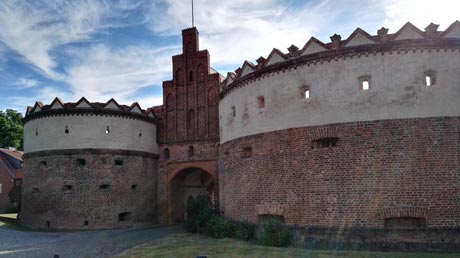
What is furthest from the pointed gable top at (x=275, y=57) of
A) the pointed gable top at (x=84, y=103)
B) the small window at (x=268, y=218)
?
the pointed gable top at (x=84, y=103)

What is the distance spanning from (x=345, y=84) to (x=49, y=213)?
16.9 m

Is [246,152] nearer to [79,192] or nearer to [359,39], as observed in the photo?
[359,39]

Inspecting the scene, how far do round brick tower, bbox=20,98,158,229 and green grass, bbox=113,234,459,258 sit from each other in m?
7.45

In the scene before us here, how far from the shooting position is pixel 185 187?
24.4 m

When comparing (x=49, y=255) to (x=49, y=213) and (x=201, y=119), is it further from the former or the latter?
(x=201, y=119)

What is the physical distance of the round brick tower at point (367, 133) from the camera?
1120 cm

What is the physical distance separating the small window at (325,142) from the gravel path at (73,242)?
25.8ft

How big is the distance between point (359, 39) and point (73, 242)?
45.4 feet

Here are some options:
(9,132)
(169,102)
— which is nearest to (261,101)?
(169,102)

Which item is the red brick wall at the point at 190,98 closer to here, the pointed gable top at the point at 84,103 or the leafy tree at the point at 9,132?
the pointed gable top at the point at 84,103

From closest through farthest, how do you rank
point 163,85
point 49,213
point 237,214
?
point 237,214 → point 49,213 → point 163,85

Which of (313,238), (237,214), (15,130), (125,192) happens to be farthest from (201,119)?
(15,130)

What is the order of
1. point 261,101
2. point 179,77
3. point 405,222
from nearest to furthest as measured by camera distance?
1. point 405,222
2. point 261,101
3. point 179,77

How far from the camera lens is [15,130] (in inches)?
1761
